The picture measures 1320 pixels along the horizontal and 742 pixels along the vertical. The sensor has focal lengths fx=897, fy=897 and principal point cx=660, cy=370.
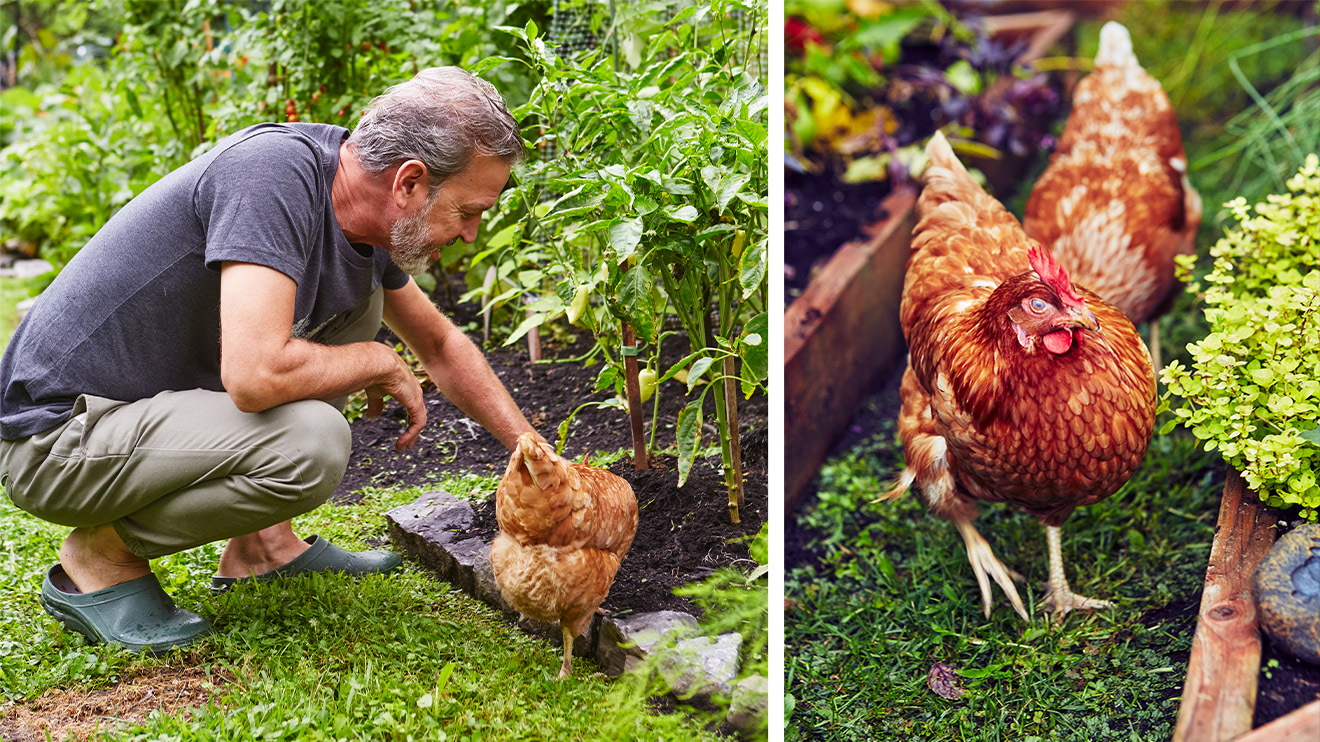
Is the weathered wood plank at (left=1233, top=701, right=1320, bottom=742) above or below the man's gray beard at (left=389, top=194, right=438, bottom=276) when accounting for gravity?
below

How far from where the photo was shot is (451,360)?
82.3 inches

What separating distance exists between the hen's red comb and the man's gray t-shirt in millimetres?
1385

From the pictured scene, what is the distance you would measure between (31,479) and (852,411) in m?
2.25

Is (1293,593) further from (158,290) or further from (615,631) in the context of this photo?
(158,290)

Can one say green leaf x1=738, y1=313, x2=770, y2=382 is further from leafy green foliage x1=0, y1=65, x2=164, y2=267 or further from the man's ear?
leafy green foliage x1=0, y1=65, x2=164, y2=267

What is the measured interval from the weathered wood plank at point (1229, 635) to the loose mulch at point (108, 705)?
1.73m

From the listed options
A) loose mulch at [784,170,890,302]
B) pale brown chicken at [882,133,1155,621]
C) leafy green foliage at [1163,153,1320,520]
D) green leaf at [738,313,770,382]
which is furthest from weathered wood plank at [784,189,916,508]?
leafy green foliage at [1163,153,1320,520]

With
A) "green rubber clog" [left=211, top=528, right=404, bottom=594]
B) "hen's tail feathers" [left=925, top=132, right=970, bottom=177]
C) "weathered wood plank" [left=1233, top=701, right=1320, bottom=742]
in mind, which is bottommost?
"green rubber clog" [left=211, top=528, right=404, bottom=594]

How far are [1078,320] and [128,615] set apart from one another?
2.05 metres

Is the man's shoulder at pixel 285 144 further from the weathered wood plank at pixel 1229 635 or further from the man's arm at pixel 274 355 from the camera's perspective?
the weathered wood plank at pixel 1229 635

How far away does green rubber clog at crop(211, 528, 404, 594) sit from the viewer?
2.10 meters

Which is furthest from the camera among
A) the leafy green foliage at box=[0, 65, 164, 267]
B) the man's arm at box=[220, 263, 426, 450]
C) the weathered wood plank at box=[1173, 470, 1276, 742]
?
the leafy green foliage at box=[0, 65, 164, 267]

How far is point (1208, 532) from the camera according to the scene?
87.0 inches

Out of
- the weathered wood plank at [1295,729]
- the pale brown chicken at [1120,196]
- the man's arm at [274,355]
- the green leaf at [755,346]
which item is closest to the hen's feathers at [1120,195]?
the pale brown chicken at [1120,196]
